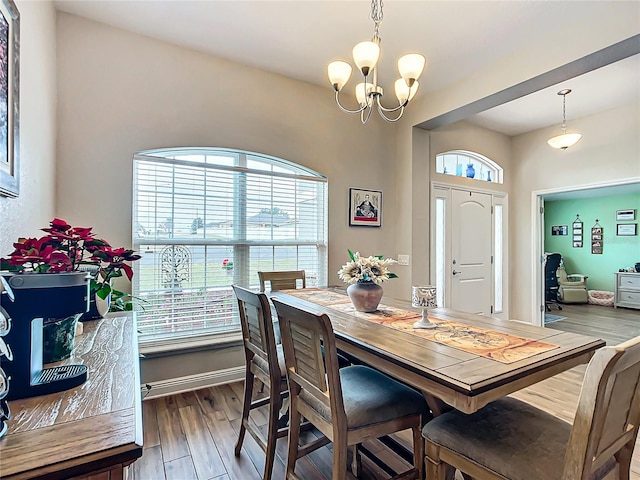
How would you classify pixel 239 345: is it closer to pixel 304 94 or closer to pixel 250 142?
pixel 250 142

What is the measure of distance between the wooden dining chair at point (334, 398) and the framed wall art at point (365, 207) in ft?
7.55

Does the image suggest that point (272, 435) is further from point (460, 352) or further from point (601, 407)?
point (601, 407)

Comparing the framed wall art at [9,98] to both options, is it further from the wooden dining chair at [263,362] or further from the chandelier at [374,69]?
the chandelier at [374,69]

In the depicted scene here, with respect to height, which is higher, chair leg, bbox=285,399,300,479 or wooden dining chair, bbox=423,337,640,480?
wooden dining chair, bbox=423,337,640,480

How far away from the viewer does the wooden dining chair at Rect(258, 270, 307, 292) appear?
9.45ft

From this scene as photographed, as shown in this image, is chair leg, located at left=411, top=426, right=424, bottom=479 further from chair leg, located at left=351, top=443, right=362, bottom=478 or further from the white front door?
the white front door

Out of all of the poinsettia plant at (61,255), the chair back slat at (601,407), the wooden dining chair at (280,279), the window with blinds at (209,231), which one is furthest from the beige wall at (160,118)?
the chair back slat at (601,407)

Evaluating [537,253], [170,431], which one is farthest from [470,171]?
[170,431]

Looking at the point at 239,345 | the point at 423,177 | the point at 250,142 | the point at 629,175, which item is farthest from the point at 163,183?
the point at 629,175

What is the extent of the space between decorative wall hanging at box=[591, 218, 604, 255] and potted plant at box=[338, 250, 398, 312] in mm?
7973

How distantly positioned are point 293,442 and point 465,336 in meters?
0.93

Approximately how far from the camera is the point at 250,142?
3.13m

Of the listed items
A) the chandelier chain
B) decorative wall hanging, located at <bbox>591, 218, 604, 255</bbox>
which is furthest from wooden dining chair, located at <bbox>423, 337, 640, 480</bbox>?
decorative wall hanging, located at <bbox>591, 218, 604, 255</bbox>

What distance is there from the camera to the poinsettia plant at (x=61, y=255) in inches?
40.8
